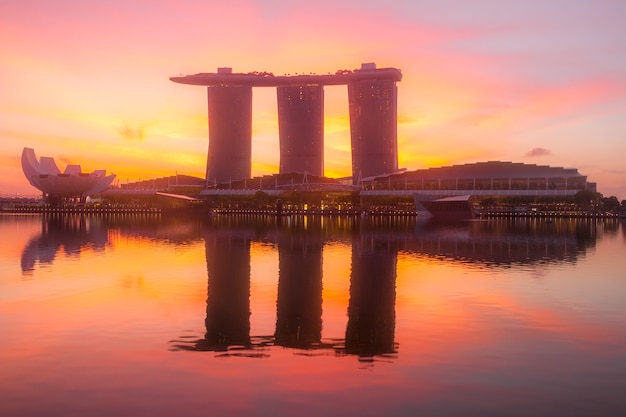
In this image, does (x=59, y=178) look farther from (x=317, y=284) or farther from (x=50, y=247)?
(x=317, y=284)

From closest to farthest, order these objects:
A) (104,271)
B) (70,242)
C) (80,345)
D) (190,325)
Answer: (80,345)
(190,325)
(104,271)
(70,242)

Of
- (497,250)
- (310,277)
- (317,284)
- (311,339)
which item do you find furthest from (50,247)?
(311,339)

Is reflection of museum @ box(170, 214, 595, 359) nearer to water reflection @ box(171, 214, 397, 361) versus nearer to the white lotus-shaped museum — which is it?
water reflection @ box(171, 214, 397, 361)

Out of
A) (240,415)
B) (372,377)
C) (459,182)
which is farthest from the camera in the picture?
(459,182)

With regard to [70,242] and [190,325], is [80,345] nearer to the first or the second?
[190,325]

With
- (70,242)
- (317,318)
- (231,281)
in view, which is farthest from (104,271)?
(70,242)

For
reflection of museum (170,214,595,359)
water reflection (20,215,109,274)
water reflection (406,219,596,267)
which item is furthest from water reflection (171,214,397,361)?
water reflection (20,215,109,274)
